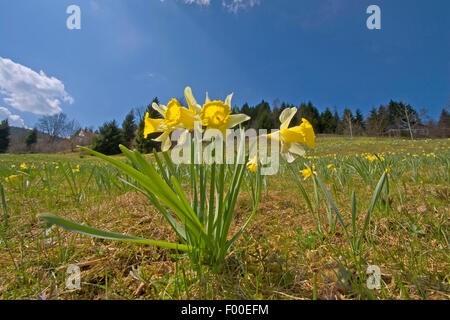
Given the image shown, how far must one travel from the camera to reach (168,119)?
79 cm

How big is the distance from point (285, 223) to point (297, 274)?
589mm

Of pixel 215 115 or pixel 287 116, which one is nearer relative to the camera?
pixel 215 115

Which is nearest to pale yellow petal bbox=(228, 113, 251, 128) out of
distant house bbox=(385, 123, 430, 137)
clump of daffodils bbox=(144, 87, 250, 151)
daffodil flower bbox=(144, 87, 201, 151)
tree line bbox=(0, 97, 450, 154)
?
clump of daffodils bbox=(144, 87, 250, 151)

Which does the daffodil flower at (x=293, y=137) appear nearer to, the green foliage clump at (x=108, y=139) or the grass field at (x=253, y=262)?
the grass field at (x=253, y=262)

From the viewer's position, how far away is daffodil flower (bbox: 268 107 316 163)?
0.88 meters

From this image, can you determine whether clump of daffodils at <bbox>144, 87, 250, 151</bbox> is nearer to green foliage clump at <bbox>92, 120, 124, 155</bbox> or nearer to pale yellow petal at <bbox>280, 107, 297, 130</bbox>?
pale yellow petal at <bbox>280, 107, 297, 130</bbox>

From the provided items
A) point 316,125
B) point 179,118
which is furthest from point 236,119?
point 316,125

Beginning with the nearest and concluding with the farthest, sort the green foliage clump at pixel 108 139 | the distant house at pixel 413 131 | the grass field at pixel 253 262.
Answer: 1. the grass field at pixel 253 262
2. the green foliage clump at pixel 108 139
3. the distant house at pixel 413 131

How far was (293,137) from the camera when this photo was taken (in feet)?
2.91

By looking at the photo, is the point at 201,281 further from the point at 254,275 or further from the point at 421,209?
the point at 421,209

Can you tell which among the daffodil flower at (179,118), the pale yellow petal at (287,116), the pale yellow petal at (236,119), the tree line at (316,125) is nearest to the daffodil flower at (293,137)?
the pale yellow petal at (287,116)

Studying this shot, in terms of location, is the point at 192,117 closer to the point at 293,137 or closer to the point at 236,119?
the point at 236,119

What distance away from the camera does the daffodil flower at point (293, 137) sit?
876 mm

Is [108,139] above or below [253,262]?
above
